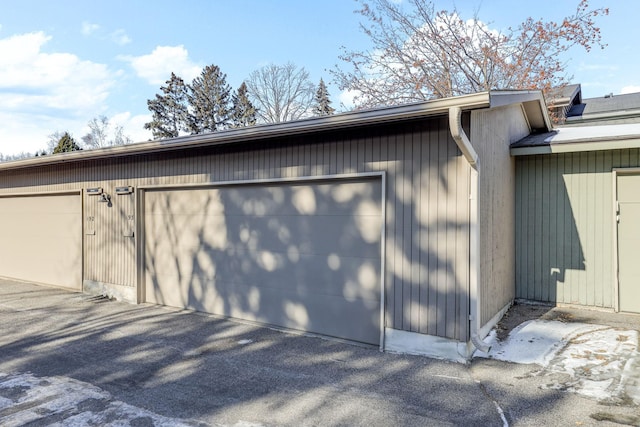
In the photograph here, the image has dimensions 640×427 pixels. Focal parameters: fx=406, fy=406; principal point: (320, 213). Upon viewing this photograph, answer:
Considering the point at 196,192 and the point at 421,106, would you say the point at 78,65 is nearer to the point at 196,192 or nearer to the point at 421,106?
the point at 196,192

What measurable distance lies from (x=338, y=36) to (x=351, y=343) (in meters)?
12.6

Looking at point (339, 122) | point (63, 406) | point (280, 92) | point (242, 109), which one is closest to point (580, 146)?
point (339, 122)

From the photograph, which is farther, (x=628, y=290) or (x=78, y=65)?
(x=78, y=65)

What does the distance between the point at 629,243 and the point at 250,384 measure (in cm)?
523

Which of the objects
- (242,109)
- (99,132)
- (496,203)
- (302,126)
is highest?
(242,109)

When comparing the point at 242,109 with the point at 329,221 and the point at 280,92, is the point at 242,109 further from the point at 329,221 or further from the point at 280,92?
the point at 329,221

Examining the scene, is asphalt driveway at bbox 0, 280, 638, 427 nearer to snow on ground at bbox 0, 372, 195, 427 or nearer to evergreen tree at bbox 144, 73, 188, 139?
snow on ground at bbox 0, 372, 195, 427

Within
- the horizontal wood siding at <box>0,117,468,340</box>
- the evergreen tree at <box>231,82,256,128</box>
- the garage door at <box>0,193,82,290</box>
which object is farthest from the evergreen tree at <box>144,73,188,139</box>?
the horizontal wood siding at <box>0,117,468,340</box>

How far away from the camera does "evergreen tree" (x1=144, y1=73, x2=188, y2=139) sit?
1072 inches

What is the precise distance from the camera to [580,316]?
5297 millimetres

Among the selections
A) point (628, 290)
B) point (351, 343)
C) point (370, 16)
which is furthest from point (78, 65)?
point (628, 290)

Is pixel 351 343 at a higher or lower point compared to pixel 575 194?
lower

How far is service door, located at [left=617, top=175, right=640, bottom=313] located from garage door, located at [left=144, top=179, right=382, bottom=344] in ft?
11.7

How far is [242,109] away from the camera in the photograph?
27.6 metres
